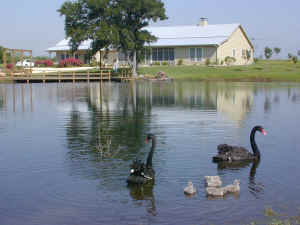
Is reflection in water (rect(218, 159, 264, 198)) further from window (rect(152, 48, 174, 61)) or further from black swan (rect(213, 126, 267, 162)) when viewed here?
window (rect(152, 48, 174, 61))

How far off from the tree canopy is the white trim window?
14895 millimetres

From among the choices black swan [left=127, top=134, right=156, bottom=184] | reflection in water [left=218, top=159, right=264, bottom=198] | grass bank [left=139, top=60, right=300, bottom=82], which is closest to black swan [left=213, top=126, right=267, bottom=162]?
reflection in water [left=218, top=159, right=264, bottom=198]

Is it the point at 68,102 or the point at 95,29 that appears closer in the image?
the point at 68,102

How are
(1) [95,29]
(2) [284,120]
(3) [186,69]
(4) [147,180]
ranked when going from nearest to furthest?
(4) [147,180], (2) [284,120], (1) [95,29], (3) [186,69]

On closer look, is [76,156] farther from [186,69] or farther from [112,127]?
[186,69]

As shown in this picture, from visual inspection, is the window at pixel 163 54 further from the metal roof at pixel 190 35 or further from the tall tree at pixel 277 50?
the tall tree at pixel 277 50

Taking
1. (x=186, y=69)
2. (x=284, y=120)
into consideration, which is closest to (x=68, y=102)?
(x=284, y=120)

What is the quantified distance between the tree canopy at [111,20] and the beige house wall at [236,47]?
677 inches

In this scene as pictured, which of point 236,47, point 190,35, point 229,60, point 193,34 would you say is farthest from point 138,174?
point 193,34

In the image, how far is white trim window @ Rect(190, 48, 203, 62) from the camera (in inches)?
3081

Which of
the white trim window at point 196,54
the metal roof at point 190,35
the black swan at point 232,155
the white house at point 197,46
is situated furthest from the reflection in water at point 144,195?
the white trim window at point 196,54

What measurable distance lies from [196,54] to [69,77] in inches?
941

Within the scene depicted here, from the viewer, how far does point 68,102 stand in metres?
34.2

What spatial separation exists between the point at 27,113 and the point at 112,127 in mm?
8159
